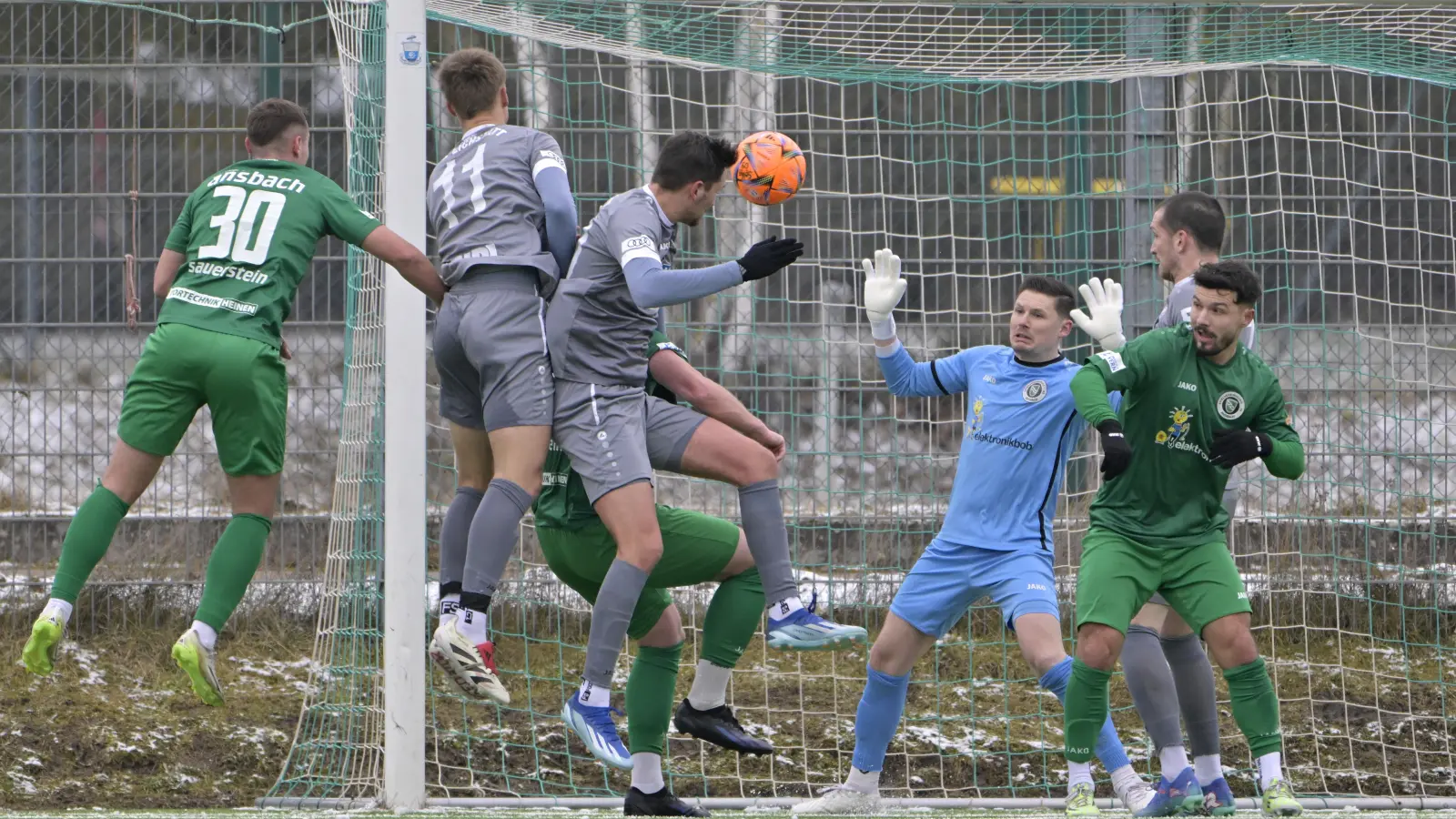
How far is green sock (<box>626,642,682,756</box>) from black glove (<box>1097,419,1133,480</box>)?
5.79 feet

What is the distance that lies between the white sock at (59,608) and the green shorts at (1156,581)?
329 centimetres

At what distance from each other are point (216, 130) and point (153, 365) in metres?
3.24

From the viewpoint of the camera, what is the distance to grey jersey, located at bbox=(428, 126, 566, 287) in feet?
18.5

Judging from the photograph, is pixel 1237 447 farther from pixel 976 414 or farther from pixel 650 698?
pixel 650 698

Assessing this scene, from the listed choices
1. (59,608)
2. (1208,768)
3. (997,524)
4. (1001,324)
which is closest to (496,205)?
(59,608)

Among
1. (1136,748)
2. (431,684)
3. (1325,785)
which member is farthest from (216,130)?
(1325,785)

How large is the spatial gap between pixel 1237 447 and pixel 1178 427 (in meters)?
0.26

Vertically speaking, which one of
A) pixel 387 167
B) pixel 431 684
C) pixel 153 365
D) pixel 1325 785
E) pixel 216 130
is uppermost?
pixel 216 130

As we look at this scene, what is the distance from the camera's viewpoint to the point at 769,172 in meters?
5.88

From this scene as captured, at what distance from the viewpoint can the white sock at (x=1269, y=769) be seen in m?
5.50

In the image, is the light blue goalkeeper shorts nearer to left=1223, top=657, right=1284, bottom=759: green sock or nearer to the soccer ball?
left=1223, top=657, right=1284, bottom=759: green sock

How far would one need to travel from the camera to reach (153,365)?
18.4ft

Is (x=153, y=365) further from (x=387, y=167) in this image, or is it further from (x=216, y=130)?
(x=216, y=130)

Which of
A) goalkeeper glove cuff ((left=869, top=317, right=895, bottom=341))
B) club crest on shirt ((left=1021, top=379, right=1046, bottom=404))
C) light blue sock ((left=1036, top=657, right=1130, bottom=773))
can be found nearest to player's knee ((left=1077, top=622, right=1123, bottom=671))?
light blue sock ((left=1036, top=657, right=1130, bottom=773))
